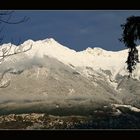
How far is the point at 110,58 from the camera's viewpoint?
530 feet

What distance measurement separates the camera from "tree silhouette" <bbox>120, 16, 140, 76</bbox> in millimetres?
2237

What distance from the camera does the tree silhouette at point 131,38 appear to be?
2.24m

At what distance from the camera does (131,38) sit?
2271 millimetres
